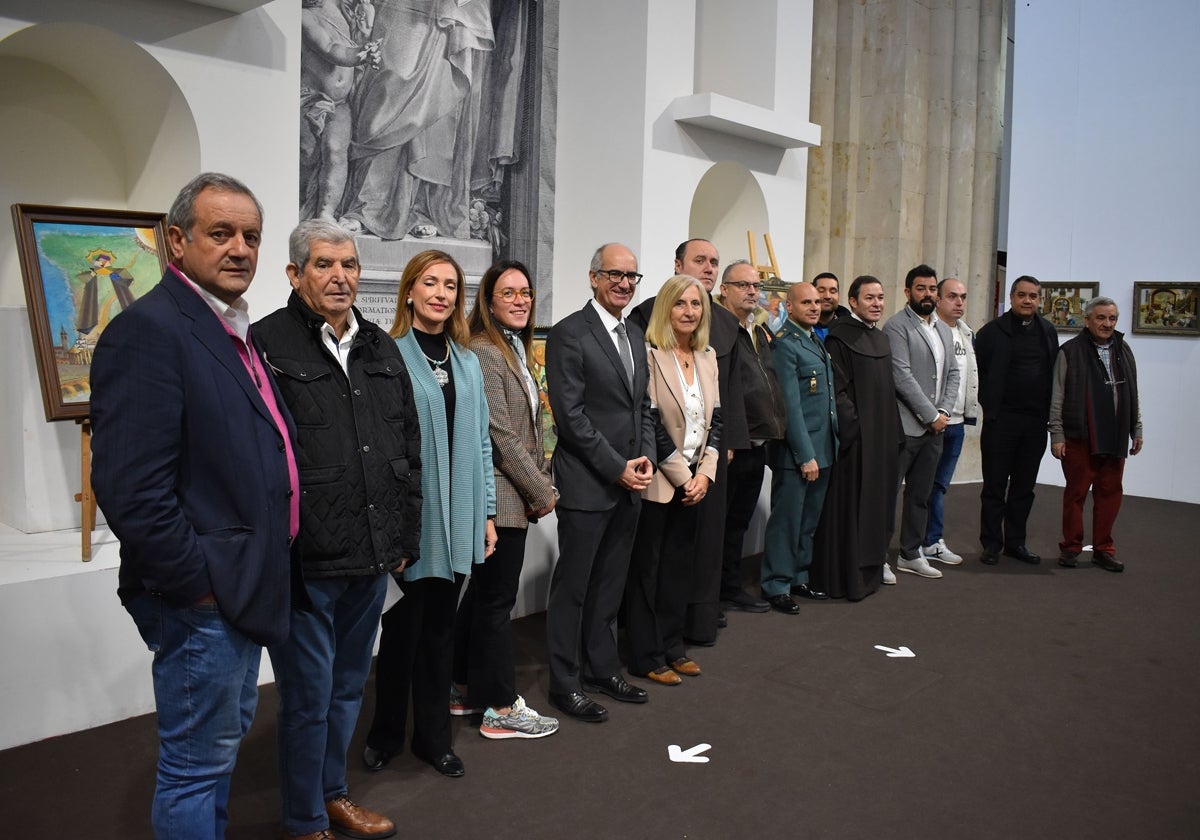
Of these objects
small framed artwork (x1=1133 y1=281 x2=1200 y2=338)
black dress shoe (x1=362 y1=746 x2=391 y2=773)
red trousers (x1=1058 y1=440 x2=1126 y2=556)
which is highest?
small framed artwork (x1=1133 y1=281 x2=1200 y2=338)

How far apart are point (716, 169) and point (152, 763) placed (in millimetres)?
6583

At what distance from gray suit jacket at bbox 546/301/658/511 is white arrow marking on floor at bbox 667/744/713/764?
99 centimetres

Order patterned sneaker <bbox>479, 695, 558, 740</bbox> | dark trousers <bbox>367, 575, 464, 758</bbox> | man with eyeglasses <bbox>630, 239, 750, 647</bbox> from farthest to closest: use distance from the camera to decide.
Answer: man with eyeglasses <bbox>630, 239, 750, 647</bbox> < patterned sneaker <bbox>479, 695, 558, 740</bbox> < dark trousers <bbox>367, 575, 464, 758</bbox>

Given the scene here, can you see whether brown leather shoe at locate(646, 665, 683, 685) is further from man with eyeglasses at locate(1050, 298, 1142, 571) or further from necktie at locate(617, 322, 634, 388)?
man with eyeglasses at locate(1050, 298, 1142, 571)

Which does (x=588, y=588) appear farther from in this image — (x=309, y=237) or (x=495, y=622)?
(x=309, y=237)

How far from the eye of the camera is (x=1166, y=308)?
10.2m

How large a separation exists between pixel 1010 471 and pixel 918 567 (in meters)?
1.12

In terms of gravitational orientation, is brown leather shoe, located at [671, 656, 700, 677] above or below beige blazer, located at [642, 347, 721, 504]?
below

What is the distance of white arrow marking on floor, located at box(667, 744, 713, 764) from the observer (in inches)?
152

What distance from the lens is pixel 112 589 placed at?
13.3 ft

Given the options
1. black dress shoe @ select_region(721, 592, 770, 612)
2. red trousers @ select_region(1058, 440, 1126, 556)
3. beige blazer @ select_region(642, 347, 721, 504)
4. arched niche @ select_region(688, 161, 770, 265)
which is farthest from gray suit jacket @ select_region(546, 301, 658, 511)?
arched niche @ select_region(688, 161, 770, 265)

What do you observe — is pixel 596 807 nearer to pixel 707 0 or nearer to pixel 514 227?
pixel 514 227

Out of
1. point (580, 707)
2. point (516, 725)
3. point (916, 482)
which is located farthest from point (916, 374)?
point (516, 725)

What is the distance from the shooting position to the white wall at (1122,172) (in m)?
10.1
